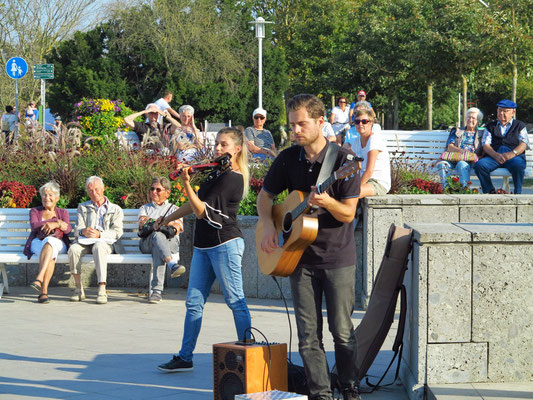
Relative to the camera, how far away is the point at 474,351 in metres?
5.48

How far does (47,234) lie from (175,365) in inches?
165

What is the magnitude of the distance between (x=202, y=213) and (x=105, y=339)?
2.03 metres

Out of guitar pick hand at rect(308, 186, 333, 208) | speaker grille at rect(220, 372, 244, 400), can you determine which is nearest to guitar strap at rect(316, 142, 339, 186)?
guitar pick hand at rect(308, 186, 333, 208)

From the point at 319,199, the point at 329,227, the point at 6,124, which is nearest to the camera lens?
the point at 319,199

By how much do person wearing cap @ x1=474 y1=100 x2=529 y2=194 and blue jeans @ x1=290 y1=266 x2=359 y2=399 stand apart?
7.27m

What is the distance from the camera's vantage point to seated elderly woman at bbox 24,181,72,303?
9.97 m

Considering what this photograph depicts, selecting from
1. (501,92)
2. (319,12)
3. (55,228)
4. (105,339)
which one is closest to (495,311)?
(105,339)

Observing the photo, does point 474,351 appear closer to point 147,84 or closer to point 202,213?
point 202,213

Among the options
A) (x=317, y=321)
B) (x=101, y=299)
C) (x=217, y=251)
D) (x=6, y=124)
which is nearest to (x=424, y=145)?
(x=101, y=299)

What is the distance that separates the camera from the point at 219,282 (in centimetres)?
643

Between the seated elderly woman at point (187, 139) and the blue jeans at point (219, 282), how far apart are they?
5.72 meters

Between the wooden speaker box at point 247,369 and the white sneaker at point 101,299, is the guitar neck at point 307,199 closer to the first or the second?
the wooden speaker box at point 247,369

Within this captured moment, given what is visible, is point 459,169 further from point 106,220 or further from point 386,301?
point 386,301

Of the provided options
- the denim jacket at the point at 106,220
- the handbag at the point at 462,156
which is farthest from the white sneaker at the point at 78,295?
the handbag at the point at 462,156
